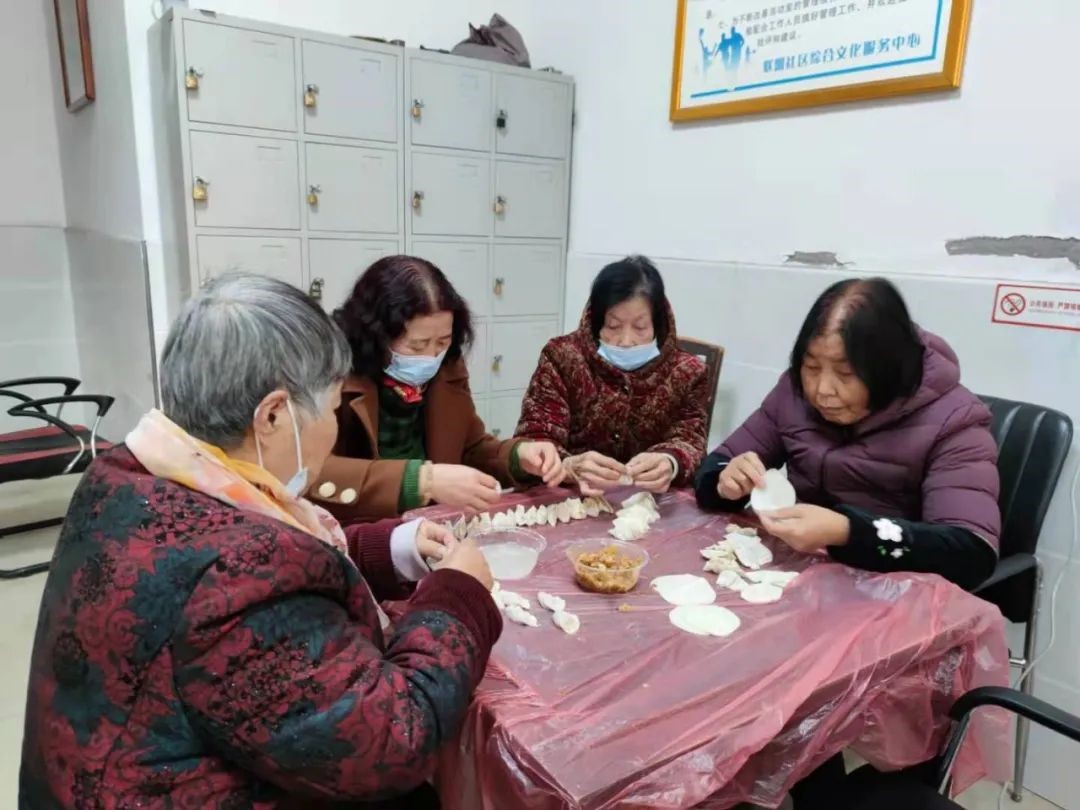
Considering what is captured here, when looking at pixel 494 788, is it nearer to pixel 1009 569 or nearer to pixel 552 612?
pixel 552 612

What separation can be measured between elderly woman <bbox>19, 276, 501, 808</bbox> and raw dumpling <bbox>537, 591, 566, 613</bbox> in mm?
210

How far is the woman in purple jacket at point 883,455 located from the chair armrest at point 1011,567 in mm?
166

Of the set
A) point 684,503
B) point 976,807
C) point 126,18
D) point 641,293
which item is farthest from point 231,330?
point 126,18

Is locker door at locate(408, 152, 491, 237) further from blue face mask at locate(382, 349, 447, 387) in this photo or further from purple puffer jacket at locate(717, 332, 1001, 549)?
purple puffer jacket at locate(717, 332, 1001, 549)

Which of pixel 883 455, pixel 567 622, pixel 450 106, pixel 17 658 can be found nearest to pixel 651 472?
pixel 883 455

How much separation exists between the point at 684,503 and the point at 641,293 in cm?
57

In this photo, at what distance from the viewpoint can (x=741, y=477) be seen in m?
1.49

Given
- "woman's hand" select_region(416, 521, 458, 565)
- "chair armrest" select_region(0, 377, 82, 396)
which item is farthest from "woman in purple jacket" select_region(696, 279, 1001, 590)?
"chair armrest" select_region(0, 377, 82, 396)

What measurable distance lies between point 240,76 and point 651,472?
6.22ft

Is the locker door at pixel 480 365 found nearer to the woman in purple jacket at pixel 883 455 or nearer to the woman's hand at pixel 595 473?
the woman's hand at pixel 595 473

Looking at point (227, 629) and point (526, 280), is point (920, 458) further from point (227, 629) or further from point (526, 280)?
point (526, 280)

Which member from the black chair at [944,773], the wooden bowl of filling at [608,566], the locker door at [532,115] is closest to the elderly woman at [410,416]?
the wooden bowl of filling at [608,566]

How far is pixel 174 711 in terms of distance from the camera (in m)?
0.73

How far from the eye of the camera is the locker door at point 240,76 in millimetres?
2371
